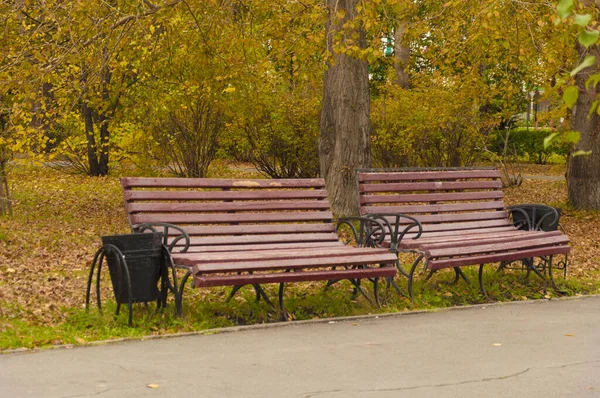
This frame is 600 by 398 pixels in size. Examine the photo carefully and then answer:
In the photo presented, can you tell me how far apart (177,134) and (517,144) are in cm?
1906

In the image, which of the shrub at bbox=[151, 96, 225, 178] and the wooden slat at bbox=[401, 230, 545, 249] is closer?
the wooden slat at bbox=[401, 230, 545, 249]

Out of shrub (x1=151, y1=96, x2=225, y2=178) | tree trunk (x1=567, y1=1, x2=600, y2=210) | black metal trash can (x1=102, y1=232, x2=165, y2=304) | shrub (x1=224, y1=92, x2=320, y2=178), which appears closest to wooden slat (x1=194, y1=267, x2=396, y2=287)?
black metal trash can (x1=102, y1=232, x2=165, y2=304)

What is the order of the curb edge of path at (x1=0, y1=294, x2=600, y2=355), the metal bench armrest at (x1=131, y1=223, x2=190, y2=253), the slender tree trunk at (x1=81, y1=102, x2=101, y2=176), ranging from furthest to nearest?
the slender tree trunk at (x1=81, y1=102, x2=101, y2=176) < the metal bench armrest at (x1=131, y1=223, x2=190, y2=253) < the curb edge of path at (x1=0, y1=294, x2=600, y2=355)

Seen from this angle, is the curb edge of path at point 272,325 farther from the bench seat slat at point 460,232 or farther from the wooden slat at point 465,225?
the wooden slat at point 465,225

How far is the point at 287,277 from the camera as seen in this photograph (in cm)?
688

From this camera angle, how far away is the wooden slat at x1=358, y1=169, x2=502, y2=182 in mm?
8781

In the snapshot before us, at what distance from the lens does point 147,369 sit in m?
5.59

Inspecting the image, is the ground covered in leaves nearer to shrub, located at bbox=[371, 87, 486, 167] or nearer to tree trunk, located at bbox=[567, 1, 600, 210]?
tree trunk, located at bbox=[567, 1, 600, 210]

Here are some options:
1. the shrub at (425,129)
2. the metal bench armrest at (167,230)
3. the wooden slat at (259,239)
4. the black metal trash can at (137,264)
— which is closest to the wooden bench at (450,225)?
the wooden slat at (259,239)

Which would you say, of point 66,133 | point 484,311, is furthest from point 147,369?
point 66,133

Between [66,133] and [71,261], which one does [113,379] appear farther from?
[66,133]

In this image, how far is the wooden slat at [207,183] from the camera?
24.9ft

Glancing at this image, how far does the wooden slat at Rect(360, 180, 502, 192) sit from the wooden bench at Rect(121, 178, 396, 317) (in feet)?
1.39

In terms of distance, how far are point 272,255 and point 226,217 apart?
3.22 feet
